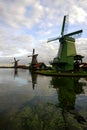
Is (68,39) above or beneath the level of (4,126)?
above

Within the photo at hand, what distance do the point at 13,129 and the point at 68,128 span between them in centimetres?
265

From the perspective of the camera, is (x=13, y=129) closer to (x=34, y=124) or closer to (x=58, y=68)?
(x=34, y=124)

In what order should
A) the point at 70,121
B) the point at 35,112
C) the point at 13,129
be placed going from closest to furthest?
the point at 13,129 → the point at 70,121 → the point at 35,112

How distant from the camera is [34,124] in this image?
363 inches

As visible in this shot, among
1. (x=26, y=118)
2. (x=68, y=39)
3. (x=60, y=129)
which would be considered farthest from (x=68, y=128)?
(x=68, y=39)

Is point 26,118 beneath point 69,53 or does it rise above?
beneath

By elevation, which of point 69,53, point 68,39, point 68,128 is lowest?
point 68,128

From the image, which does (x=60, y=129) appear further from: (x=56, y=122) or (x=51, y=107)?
(x=51, y=107)

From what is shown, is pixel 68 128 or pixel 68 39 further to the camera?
pixel 68 39

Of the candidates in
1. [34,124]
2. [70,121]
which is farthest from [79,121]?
[34,124]

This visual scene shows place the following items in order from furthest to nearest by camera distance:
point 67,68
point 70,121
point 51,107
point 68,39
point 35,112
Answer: point 68,39 → point 67,68 → point 51,107 → point 35,112 → point 70,121

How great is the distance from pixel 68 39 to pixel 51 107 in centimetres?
4564

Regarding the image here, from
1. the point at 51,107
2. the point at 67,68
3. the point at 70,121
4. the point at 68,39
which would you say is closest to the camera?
the point at 70,121

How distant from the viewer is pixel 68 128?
8828mm
